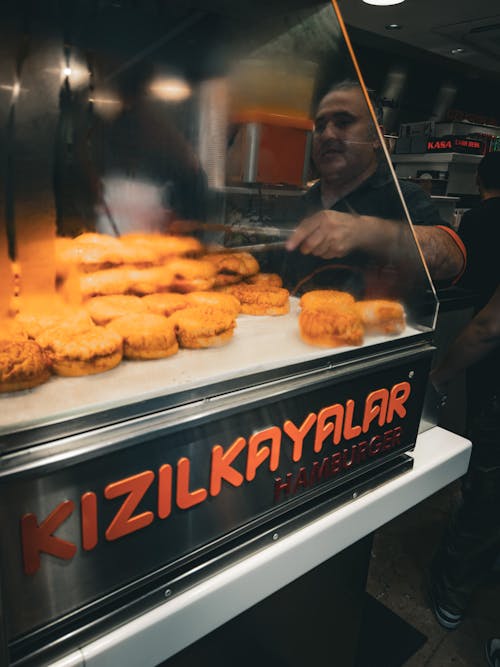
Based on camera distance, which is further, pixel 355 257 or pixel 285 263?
pixel 285 263

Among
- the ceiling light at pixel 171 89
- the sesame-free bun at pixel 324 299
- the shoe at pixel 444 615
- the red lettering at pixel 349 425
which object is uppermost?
the ceiling light at pixel 171 89

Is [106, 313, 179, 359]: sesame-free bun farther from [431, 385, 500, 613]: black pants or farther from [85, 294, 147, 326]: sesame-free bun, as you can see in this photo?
[431, 385, 500, 613]: black pants

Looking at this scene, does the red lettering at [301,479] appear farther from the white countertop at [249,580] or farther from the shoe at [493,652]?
the shoe at [493,652]

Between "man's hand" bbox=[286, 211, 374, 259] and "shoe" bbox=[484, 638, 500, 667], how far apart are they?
191cm

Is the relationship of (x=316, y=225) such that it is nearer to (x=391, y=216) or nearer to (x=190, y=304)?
(x=391, y=216)

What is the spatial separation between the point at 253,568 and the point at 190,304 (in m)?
0.57

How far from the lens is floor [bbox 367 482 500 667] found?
210 cm

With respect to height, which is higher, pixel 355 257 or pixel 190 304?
pixel 355 257

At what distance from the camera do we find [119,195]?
1065mm

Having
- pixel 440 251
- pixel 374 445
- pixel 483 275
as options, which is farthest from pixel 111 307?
pixel 483 275

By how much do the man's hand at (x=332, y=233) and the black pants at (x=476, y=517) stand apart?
52.5 inches

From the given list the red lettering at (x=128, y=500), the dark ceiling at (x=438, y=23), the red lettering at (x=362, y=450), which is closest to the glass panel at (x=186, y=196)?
the red lettering at (x=128, y=500)

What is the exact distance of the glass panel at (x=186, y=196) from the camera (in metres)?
0.84

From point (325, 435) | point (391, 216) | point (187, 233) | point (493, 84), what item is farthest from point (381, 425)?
point (493, 84)
